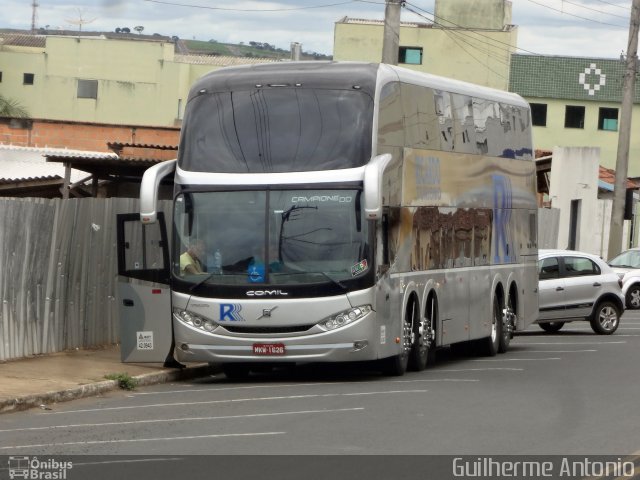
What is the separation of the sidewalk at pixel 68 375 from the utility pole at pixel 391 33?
797 cm

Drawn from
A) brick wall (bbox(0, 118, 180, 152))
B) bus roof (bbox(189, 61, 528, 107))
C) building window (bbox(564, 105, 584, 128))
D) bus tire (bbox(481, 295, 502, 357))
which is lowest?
bus tire (bbox(481, 295, 502, 357))

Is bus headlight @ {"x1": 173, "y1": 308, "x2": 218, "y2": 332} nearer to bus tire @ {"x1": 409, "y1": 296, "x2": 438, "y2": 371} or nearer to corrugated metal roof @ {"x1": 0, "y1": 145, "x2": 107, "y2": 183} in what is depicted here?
bus tire @ {"x1": 409, "y1": 296, "x2": 438, "y2": 371}

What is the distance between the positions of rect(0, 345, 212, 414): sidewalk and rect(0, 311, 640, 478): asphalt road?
20 cm

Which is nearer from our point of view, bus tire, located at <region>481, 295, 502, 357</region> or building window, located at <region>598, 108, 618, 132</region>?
bus tire, located at <region>481, 295, 502, 357</region>

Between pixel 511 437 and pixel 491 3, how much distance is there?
69.1 m

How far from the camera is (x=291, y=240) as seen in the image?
16.9 meters

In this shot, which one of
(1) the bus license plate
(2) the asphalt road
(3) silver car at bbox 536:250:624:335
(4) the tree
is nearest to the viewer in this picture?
(2) the asphalt road

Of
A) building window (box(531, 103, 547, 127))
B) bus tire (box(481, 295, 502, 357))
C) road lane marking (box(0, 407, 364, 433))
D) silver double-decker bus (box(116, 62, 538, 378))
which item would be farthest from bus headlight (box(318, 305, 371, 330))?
building window (box(531, 103, 547, 127))

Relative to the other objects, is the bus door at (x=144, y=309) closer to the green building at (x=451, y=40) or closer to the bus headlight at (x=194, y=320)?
the bus headlight at (x=194, y=320)

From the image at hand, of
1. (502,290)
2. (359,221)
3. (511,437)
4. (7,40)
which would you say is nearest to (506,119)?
(502,290)

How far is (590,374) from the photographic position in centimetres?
1920

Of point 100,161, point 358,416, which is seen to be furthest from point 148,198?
point 100,161

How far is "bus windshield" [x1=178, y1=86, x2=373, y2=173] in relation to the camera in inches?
673
